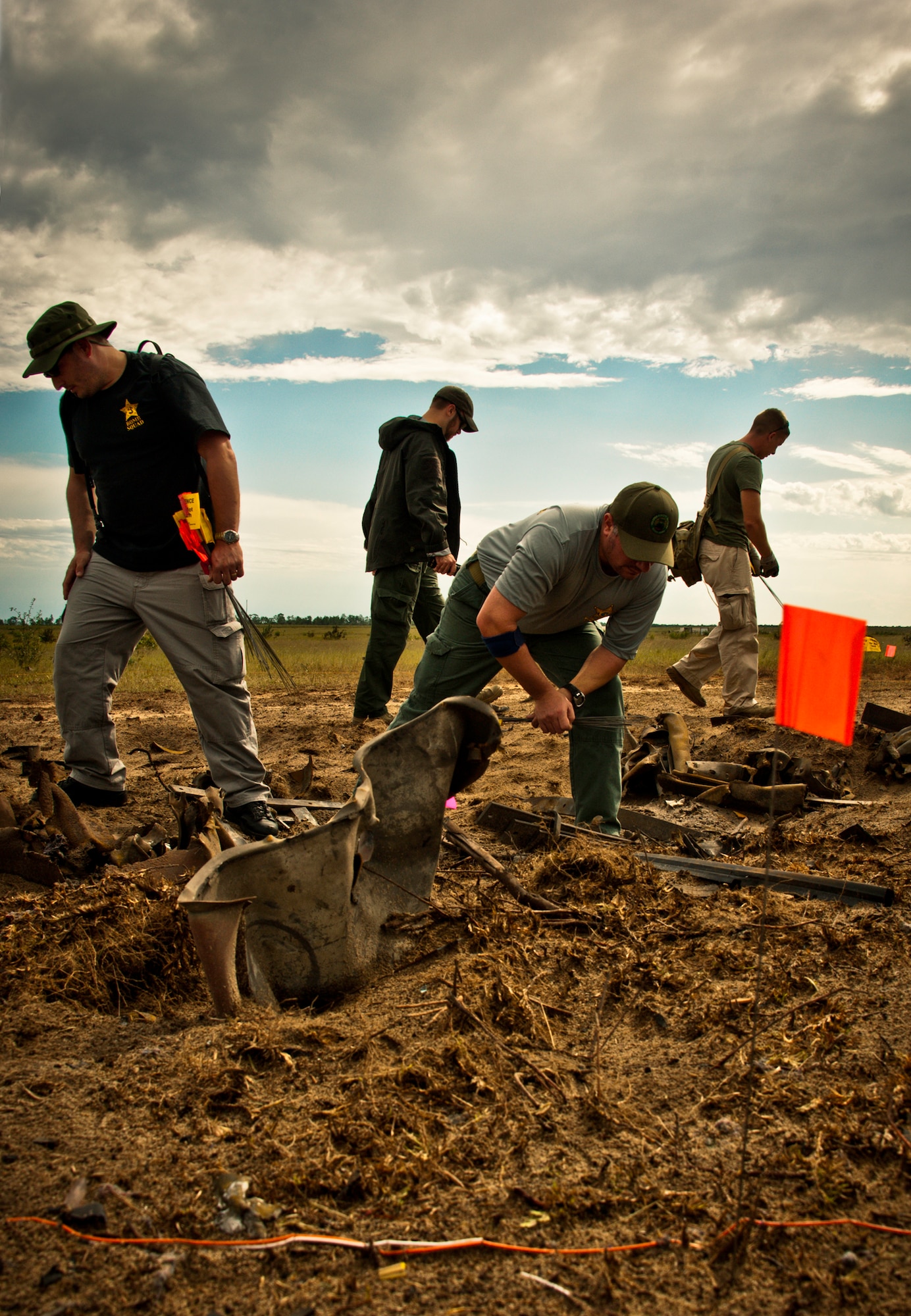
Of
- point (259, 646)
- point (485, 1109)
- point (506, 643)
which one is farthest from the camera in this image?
point (259, 646)

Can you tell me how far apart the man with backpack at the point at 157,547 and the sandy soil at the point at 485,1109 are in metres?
0.90

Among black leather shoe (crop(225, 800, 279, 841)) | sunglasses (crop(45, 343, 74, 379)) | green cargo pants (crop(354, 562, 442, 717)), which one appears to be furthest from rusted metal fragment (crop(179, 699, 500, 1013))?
green cargo pants (crop(354, 562, 442, 717))

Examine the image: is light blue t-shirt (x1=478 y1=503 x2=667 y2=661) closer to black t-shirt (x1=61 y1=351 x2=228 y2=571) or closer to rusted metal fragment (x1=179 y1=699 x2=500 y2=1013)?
rusted metal fragment (x1=179 y1=699 x2=500 y2=1013)

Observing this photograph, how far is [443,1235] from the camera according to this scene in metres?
1.38

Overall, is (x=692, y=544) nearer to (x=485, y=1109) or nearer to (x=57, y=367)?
(x=57, y=367)

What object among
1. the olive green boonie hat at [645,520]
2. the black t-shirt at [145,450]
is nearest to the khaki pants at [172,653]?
the black t-shirt at [145,450]

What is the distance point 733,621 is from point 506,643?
348cm

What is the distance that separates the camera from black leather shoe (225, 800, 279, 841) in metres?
3.63

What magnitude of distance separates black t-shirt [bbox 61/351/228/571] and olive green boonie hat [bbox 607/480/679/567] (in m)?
1.76

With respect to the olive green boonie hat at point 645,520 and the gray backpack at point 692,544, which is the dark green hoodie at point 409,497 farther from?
the olive green boonie hat at point 645,520

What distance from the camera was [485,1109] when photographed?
66.7 inches

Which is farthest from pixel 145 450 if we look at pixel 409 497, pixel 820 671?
pixel 820 671

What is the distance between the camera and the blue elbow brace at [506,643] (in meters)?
3.17

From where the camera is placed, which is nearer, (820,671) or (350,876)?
(820,671)
